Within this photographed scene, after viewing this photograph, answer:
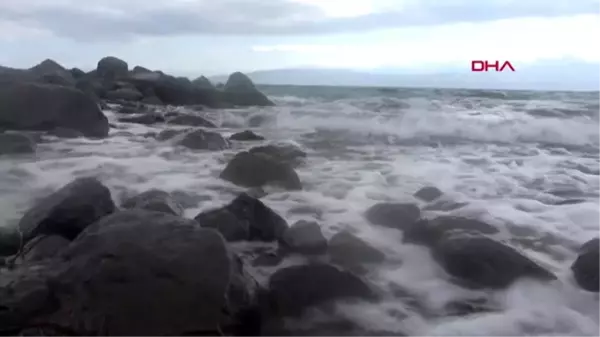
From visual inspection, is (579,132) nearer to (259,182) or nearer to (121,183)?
(259,182)

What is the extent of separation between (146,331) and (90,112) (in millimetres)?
6079

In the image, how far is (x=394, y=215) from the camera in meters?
3.78

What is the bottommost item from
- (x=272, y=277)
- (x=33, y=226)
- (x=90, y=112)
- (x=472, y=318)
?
(x=472, y=318)

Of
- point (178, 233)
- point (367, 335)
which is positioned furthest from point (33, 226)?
point (367, 335)

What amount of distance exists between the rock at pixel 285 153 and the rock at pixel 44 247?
2874mm

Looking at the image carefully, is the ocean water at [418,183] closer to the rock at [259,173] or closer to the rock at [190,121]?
the rock at [259,173]

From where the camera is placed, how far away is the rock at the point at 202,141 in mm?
6535

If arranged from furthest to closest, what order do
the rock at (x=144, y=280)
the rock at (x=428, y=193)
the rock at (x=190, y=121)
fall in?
1. the rock at (x=190, y=121)
2. the rock at (x=428, y=193)
3. the rock at (x=144, y=280)

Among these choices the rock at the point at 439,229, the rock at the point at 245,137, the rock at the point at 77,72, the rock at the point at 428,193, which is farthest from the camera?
the rock at the point at 77,72

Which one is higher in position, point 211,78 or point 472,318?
point 211,78

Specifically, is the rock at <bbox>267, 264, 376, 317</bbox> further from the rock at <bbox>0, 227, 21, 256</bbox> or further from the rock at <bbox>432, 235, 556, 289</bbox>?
the rock at <bbox>0, 227, 21, 256</bbox>

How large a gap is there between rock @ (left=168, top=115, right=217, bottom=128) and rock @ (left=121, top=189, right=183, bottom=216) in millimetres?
5286

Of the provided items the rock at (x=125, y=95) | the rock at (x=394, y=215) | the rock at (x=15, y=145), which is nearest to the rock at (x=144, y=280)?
the rock at (x=394, y=215)

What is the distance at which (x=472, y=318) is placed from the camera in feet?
8.45
